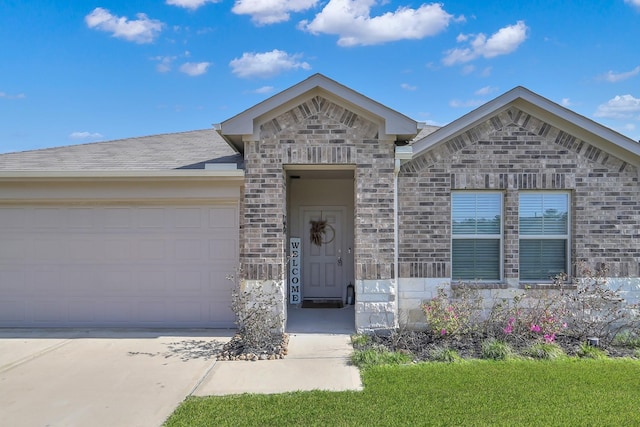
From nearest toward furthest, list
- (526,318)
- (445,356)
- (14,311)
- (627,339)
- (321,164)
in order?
(445,356) < (627,339) < (526,318) < (321,164) < (14,311)

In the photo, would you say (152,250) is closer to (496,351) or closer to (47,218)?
(47,218)

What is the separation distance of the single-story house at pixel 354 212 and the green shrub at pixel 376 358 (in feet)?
3.74

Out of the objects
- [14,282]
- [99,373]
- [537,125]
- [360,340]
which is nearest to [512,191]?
[537,125]

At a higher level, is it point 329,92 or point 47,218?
point 329,92

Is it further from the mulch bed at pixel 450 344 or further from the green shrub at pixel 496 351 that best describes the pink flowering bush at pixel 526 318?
the green shrub at pixel 496 351

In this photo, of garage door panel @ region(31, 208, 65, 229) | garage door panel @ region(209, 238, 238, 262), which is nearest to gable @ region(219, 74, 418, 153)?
garage door panel @ region(209, 238, 238, 262)

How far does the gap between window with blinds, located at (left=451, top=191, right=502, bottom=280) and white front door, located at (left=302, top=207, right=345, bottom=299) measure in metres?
3.65

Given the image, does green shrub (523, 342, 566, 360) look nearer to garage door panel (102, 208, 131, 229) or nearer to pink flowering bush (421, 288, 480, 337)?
pink flowering bush (421, 288, 480, 337)

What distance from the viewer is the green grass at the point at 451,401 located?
4590mm

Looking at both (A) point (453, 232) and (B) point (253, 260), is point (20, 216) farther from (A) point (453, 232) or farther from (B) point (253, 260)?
(A) point (453, 232)

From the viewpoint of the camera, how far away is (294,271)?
36.1 ft

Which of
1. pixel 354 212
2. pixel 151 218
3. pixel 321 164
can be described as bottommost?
pixel 151 218

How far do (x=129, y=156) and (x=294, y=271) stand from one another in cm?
449

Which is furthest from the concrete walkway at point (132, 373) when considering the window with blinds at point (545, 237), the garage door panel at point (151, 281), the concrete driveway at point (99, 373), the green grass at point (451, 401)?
the window with blinds at point (545, 237)
